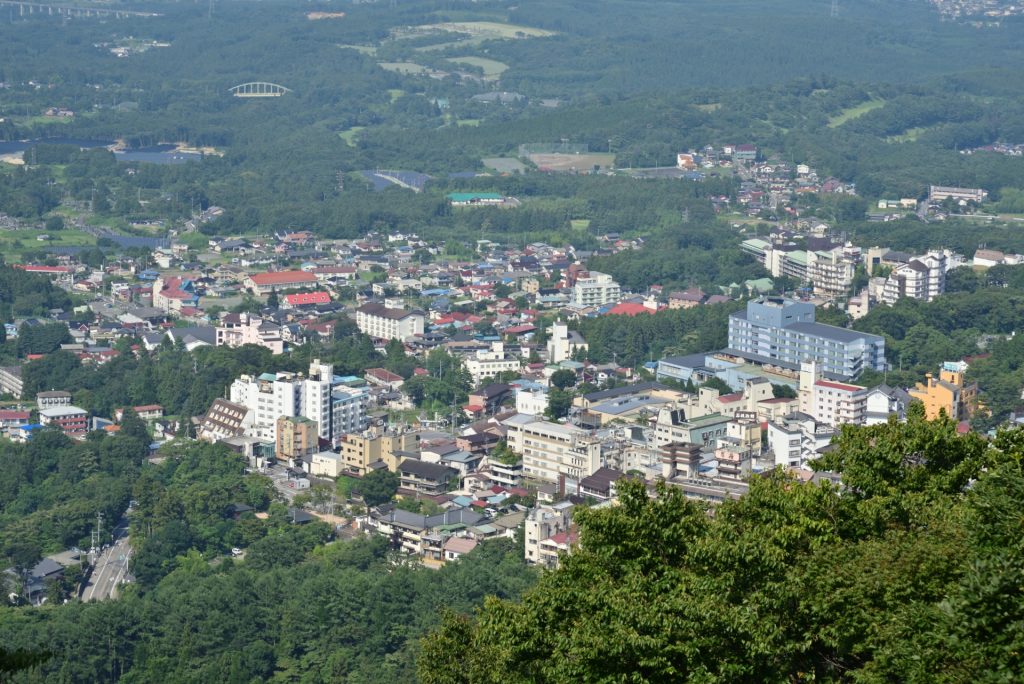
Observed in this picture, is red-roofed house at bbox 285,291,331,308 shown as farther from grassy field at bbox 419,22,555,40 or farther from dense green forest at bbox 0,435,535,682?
grassy field at bbox 419,22,555,40

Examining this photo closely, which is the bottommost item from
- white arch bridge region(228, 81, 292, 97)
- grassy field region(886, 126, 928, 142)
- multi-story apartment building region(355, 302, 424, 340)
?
white arch bridge region(228, 81, 292, 97)

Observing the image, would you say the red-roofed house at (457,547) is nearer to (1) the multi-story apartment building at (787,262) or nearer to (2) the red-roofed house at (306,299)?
(2) the red-roofed house at (306,299)

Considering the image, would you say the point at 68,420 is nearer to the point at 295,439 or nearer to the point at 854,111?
the point at 295,439

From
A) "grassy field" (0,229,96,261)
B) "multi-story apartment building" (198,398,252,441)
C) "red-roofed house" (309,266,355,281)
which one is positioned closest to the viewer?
"multi-story apartment building" (198,398,252,441)

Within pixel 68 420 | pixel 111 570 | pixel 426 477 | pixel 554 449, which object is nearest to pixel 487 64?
pixel 68 420

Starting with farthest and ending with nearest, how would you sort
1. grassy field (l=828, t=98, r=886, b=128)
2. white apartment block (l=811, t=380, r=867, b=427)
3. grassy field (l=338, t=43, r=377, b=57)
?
grassy field (l=338, t=43, r=377, b=57), grassy field (l=828, t=98, r=886, b=128), white apartment block (l=811, t=380, r=867, b=427)

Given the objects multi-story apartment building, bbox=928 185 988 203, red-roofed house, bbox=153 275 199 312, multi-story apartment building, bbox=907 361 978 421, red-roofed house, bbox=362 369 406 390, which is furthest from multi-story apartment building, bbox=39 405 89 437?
multi-story apartment building, bbox=928 185 988 203
